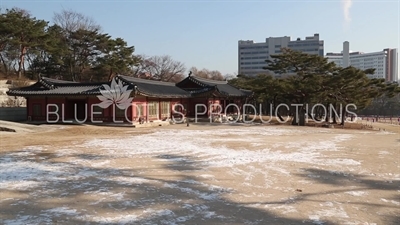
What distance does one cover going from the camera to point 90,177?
788 centimetres

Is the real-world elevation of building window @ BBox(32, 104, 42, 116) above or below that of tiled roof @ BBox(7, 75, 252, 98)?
below

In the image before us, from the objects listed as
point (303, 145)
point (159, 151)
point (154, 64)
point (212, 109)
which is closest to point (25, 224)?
point (159, 151)

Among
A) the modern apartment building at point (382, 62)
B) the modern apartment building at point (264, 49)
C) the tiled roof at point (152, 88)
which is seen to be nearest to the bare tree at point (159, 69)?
the tiled roof at point (152, 88)

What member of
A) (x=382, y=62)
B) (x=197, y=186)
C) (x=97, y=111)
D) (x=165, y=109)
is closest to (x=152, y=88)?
(x=165, y=109)

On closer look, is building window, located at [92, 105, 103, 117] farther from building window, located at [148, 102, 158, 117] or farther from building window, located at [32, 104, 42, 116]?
building window, located at [32, 104, 42, 116]

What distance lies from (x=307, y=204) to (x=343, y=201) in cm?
78

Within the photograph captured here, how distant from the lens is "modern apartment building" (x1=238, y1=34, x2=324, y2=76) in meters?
110

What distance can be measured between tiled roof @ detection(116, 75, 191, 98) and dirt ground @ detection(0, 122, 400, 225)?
12.2m

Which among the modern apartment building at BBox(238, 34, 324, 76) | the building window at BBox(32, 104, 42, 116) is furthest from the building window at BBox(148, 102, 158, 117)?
the modern apartment building at BBox(238, 34, 324, 76)

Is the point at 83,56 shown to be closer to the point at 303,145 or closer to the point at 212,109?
the point at 212,109

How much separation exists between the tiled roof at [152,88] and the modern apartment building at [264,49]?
81.6 metres

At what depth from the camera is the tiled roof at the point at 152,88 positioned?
24.1 metres

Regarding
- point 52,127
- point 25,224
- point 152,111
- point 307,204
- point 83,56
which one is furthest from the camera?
point 83,56

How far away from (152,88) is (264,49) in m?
95.0
